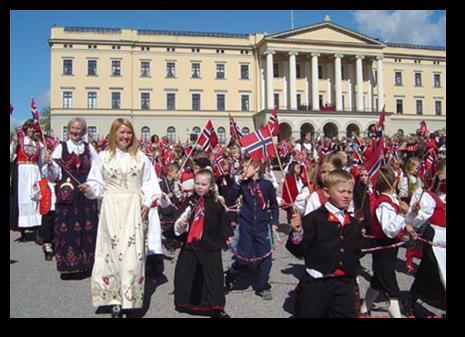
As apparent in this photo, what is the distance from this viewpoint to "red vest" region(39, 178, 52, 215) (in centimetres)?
719

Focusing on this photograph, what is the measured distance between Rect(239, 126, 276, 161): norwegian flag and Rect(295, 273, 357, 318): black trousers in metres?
2.66

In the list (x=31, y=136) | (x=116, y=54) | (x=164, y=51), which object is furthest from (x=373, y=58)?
(x=31, y=136)

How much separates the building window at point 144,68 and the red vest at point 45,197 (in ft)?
169

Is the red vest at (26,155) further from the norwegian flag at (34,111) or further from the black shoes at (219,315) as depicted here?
the black shoes at (219,315)

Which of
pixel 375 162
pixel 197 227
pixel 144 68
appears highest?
pixel 144 68

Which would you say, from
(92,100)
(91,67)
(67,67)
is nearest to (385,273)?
(92,100)

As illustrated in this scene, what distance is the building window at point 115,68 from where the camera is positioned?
55.0 meters

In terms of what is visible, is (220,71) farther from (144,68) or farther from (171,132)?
(171,132)

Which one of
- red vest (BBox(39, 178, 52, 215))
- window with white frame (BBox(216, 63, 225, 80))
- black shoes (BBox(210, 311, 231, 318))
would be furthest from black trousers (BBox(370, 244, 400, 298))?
window with white frame (BBox(216, 63, 225, 80))

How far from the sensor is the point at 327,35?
5700 centimetres

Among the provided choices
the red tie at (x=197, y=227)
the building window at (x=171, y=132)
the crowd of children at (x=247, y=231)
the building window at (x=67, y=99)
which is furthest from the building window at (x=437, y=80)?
the red tie at (x=197, y=227)

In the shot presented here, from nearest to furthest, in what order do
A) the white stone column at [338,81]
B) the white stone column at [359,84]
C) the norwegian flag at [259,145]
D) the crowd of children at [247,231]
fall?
the crowd of children at [247,231]
the norwegian flag at [259,145]
the white stone column at [338,81]
the white stone column at [359,84]

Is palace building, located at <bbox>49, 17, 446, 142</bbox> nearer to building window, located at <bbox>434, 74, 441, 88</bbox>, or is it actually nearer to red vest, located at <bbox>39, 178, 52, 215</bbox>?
building window, located at <bbox>434, 74, 441, 88</bbox>

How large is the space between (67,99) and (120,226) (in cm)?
5438
